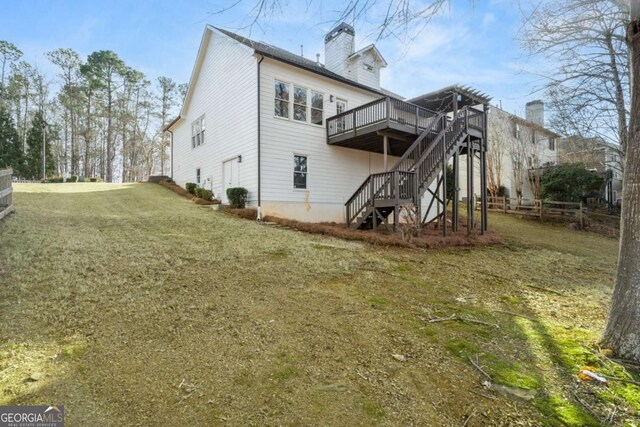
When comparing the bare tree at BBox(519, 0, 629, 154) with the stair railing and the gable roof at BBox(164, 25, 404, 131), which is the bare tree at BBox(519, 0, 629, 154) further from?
the gable roof at BBox(164, 25, 404, 131)

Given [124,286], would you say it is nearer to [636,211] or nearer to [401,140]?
[636,211]

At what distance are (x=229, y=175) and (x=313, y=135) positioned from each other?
412cm

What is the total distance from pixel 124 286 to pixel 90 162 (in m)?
43.6

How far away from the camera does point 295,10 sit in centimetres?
329

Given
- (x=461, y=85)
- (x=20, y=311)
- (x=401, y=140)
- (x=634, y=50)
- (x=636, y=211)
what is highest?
(x=461, y=85)

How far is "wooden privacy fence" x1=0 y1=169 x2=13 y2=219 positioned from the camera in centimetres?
782

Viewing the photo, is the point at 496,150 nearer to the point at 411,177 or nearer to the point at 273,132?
the point at 411,177

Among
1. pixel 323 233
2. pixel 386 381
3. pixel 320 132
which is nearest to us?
pixel 386 381

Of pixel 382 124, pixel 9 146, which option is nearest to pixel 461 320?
pixel 382 124

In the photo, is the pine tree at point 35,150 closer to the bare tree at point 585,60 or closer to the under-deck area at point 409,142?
the under-deck area at point 409,142

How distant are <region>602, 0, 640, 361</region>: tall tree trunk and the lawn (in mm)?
350

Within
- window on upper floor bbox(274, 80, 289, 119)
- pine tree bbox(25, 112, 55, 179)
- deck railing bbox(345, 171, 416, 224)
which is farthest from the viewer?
pine tree bbox(25, 112, 55, 179)

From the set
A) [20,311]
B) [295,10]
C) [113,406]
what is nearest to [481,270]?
[295,10]

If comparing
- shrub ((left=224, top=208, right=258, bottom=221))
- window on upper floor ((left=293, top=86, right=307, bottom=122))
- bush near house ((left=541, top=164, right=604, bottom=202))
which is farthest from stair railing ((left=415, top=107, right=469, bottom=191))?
bush near house ((left=541, top=164, right=604, bottom=202))
